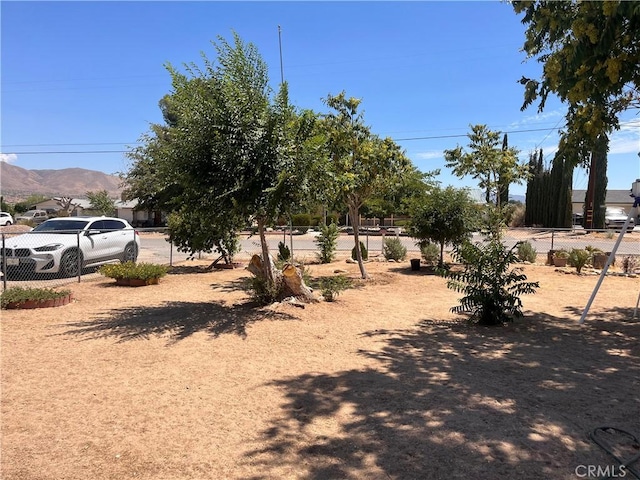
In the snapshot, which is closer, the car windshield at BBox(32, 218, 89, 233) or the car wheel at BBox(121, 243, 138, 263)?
the car windshield at BBox(32, 218, 89, 233)

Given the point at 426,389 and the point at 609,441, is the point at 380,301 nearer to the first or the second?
the point at 426,389

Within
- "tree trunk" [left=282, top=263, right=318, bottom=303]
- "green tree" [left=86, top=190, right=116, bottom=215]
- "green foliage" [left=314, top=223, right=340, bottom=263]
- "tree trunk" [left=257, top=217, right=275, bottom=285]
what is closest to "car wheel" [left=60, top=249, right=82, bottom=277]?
"tree trunk" [left=257, top=217, right=275, bottom=285]

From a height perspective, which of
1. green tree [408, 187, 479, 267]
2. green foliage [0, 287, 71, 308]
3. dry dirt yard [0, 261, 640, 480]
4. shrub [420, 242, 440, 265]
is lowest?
dry dirt yard [0, 261, 640, 480]

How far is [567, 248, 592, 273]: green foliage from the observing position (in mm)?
14370

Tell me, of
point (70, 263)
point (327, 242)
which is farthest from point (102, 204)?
point (70, 263)

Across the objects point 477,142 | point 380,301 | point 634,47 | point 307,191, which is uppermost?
point 477,142

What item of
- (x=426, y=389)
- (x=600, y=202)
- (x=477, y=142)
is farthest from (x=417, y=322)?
(x=600, y=202)

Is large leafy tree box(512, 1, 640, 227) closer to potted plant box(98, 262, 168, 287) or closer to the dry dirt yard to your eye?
the dry dirt yard

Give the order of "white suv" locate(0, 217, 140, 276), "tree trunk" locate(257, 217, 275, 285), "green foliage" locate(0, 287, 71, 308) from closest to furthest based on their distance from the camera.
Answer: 1. "green foliage" locate(0, 287, 71, 308)
2. "tree trunk" locate(257, 217, 275, 285)
3. "white suv" locate(0, 217, 140, 276)

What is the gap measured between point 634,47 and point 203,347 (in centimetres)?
619

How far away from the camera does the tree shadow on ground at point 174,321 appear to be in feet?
21.6

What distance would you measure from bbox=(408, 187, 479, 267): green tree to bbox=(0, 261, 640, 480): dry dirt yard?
20.9ft

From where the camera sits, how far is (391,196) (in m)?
13.5

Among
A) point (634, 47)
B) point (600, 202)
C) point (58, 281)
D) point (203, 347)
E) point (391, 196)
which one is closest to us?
point (634, 47)
